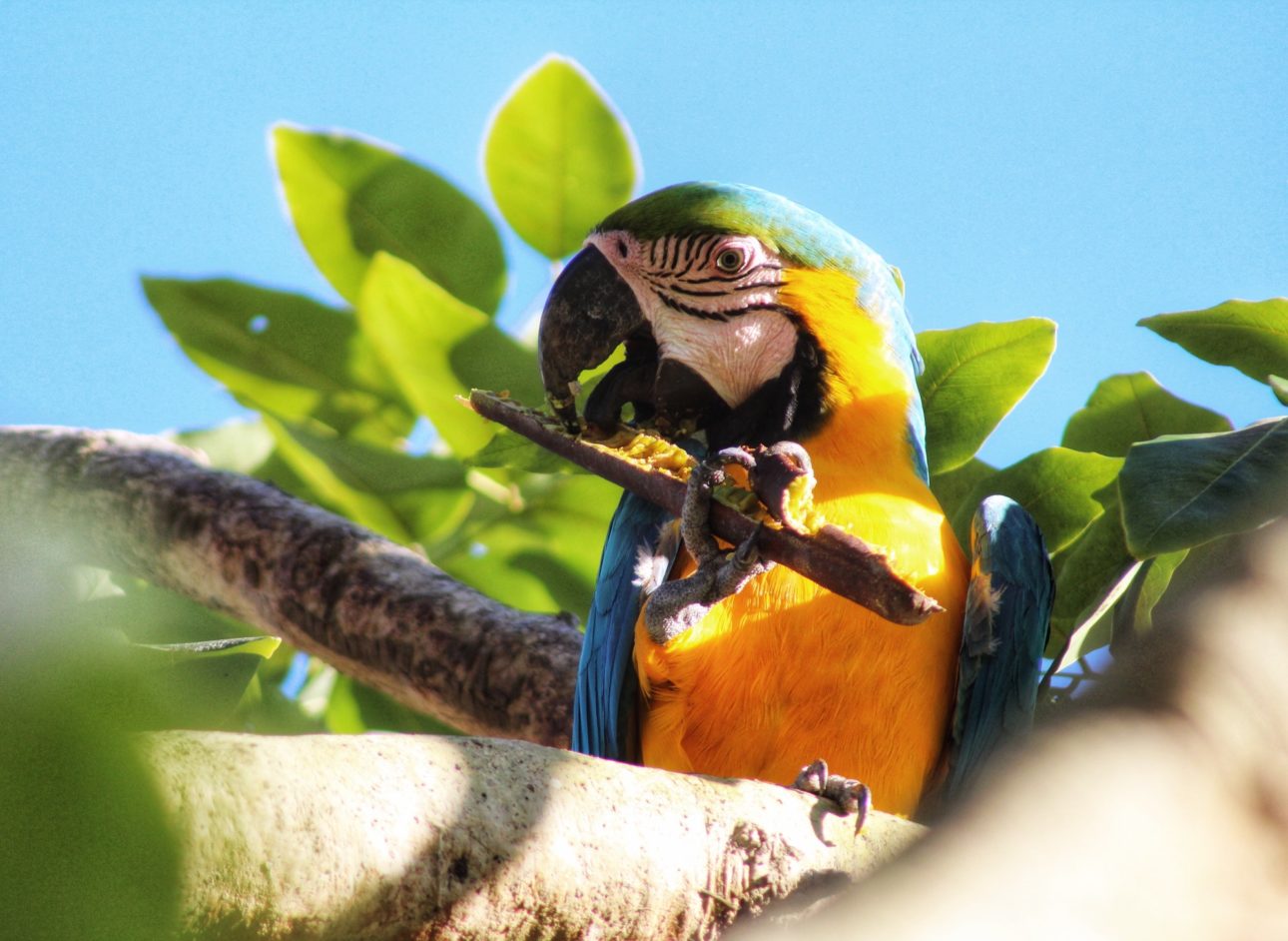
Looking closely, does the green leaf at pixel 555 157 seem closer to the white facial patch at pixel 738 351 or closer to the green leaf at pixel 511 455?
the white facial patch at pixel 738 351

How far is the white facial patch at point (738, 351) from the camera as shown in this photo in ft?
7.30

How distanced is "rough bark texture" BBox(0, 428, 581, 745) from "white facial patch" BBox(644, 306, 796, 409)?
0.53 m

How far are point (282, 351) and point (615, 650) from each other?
0.96 metres

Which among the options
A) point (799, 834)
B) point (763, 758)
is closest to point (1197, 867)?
point (799, 834)

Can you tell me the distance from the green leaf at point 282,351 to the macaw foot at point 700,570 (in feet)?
3.12

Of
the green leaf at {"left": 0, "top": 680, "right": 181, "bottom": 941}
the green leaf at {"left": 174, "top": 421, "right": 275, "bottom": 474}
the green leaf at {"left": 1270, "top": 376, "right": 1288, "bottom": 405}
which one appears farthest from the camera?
the green leaf at {"left": 174, "top": 421, "right": 275, "bottom": 474}

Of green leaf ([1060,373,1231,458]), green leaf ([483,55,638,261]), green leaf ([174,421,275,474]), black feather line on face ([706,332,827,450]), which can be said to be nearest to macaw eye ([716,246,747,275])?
black feather line on face ([706,332,827,450])

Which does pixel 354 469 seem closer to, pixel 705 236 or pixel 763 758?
pixel 705 236

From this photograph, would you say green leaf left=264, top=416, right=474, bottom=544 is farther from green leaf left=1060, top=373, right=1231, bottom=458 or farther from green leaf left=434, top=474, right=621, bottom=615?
green leaf left=1060, top=373, right=1231, bottom=458

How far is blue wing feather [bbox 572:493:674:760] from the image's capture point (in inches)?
79.2

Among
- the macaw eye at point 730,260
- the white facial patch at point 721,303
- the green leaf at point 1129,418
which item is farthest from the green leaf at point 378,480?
the green leaf at point 1129,418

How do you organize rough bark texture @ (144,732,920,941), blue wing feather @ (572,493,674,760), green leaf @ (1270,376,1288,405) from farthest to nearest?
blue wing feather @ (572,493,674,760)
green leaf @ (1270,376,1288,405)
rough bark texture @ (144,732,920,941)

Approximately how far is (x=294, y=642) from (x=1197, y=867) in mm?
1922

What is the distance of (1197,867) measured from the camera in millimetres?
843
